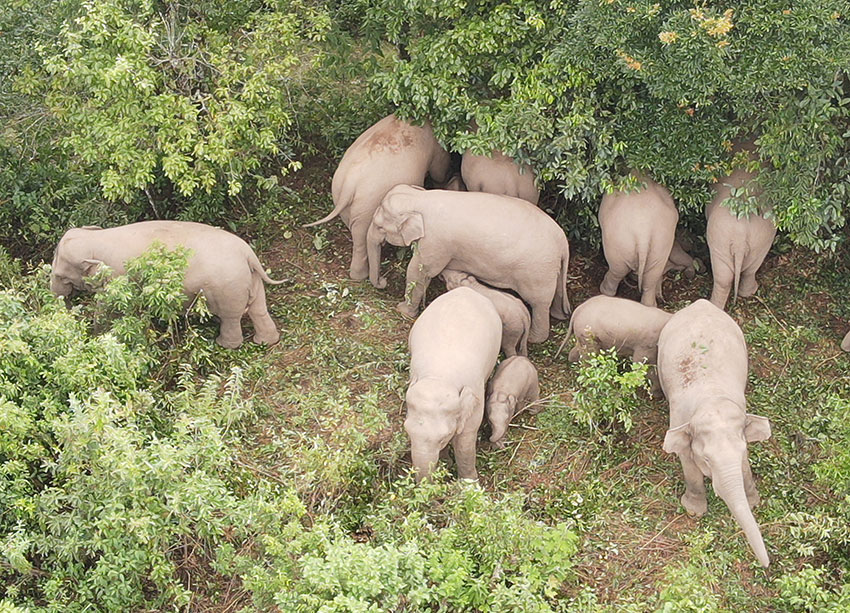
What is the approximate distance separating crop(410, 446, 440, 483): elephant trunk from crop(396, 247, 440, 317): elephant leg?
6.93 ft

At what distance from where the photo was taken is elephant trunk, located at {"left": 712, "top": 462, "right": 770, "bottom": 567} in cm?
609

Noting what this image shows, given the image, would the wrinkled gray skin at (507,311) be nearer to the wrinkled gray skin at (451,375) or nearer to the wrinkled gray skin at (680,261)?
the wrinkled gray skin at (451,375)

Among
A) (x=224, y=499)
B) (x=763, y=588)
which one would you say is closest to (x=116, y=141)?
(x=224, y=499)

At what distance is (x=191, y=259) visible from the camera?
26.5 feet

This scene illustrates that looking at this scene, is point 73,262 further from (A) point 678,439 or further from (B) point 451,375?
(A) point 678,439

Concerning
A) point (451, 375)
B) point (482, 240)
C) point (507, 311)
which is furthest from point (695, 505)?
point (482, 240)

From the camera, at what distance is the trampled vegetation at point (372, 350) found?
20.0 ft

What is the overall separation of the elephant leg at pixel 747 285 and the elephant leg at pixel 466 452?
3.14 m

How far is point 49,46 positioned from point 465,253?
13.2ft

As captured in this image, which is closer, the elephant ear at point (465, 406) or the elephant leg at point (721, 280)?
the elephant ear at point (465, 406)

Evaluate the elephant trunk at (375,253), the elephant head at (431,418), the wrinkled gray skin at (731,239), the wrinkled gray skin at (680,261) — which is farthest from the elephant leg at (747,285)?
the elephant head at (431,418)

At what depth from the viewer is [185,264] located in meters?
7.69

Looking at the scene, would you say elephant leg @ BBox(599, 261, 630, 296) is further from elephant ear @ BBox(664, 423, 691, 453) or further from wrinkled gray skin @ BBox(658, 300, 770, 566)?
elephant ear @ BBox(664, 423, 691, 453)

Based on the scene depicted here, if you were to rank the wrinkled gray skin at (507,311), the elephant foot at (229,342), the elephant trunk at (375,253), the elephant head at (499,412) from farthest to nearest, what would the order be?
the elephant trunk at (375,253) → the elephant foot at (229,342) → the wrinkled gray skin at (507,311) → the elephant head at (499,412)
